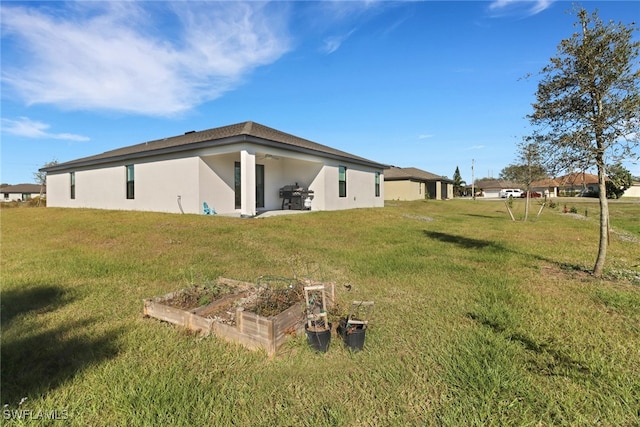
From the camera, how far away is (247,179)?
1181cm

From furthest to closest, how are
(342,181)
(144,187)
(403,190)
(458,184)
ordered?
(458,184) → (403,190) → (342,181) → (144,187)

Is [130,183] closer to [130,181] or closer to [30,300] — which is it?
[130,181]

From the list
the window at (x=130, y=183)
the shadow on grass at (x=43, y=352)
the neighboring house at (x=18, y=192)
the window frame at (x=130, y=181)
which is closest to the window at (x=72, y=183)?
the window frame at (x=130, y=181)

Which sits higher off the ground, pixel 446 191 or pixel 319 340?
pixel 446 191

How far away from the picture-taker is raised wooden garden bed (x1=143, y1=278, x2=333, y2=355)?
9.66ft

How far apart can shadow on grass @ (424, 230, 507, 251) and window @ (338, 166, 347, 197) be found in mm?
7839

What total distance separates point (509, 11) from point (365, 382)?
1033 cm

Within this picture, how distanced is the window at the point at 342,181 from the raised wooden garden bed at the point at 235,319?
540 inches

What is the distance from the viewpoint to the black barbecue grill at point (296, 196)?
1523cm

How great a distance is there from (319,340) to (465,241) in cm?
757

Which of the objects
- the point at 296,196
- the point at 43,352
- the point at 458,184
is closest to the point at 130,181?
the point at 296,196

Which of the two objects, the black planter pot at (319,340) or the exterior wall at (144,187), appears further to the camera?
the exterior wall at (144,187)

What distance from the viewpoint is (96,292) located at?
4.54 m

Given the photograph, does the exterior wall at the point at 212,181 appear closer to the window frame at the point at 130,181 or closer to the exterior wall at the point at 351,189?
the exterior wall at the point at 351,189
